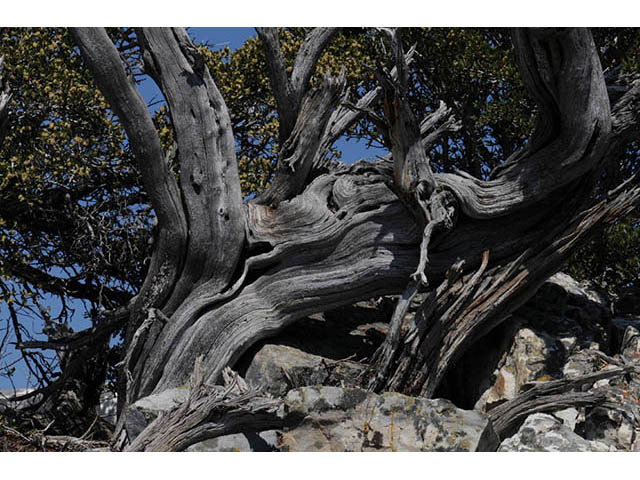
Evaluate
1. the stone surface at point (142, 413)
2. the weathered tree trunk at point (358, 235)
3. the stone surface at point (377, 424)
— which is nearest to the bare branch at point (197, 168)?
the weathered tree trunk at point (358, 235)

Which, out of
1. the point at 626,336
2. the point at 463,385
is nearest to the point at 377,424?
the point at 463,385

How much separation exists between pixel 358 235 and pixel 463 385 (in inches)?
80.9

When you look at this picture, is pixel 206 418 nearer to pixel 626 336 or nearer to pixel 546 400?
pixel 546 400

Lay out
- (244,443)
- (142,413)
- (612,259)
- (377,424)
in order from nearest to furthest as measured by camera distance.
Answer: (377,424), (244,443), (142,413), (612,259)

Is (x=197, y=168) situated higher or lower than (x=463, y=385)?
higher

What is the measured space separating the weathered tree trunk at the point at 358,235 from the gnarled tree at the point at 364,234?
0.01m

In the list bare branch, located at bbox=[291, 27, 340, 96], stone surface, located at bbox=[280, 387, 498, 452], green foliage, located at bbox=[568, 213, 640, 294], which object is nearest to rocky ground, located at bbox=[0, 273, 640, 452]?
stone surface, located at bbox=[280, 387, 498, 452]

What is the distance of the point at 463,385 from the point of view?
8281mm

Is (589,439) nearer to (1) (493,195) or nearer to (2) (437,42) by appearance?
(1) (493,195)

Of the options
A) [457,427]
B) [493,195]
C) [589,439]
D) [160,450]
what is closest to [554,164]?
[493,195]

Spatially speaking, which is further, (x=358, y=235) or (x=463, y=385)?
(x=463, y=385)

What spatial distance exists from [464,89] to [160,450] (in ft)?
28.9

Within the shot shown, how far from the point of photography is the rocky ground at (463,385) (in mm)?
5883

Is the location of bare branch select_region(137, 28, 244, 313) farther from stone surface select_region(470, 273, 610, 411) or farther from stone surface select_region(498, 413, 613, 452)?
stone surface select_region(498, 413, 613, 452)
